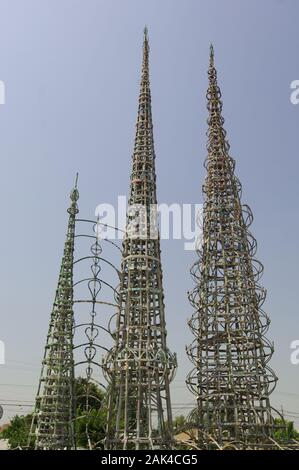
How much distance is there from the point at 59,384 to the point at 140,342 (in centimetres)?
804

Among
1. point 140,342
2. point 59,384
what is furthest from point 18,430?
point 140,342

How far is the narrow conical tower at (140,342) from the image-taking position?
3738 centimetres

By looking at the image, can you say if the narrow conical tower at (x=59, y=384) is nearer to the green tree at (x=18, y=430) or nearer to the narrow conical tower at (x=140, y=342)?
the narrow conical tower at (x=140, y=342)

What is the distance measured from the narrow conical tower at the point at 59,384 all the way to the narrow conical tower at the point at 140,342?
3914mm

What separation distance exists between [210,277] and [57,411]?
20.7 m

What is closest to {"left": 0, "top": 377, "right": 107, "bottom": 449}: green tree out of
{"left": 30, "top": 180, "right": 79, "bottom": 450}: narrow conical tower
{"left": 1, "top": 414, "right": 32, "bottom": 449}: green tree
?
{"left": 1, "top": 414, "right": 32, "bottom": 449}: green tree

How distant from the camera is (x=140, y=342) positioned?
38.8m

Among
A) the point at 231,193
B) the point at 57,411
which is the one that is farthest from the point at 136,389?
the point at 231,193

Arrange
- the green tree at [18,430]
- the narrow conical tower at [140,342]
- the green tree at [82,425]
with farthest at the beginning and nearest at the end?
the green tree at [18,430]
the green tree at [82,425]
the narrow conical tower at [140,342]

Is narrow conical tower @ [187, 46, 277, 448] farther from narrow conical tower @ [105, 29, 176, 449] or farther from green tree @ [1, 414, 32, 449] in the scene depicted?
green tree @ [1, 414, 32, 449]

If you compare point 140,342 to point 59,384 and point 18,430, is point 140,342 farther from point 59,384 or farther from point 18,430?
point 18,430

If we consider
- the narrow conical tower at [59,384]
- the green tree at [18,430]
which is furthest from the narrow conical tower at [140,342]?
the green tree at [18,430]

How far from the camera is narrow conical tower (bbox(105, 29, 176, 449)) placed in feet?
123
